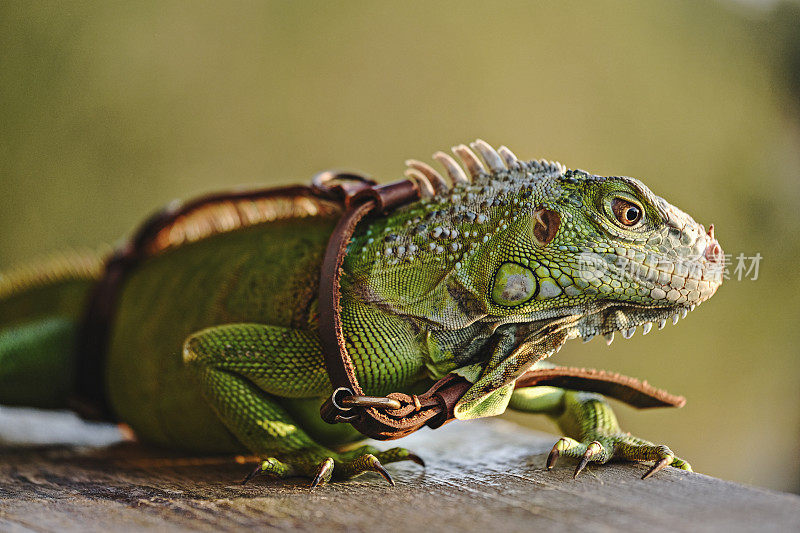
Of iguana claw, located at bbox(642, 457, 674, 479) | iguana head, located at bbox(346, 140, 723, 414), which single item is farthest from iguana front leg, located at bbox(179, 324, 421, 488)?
iguana claw, located at bbox(642, 457, 674, 479)

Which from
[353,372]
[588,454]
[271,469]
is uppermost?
[353,372]

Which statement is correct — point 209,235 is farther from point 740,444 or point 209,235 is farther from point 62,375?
point 740,444

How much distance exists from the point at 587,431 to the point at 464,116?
3364mm

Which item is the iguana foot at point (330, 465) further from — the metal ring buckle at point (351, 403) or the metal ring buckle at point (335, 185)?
the metal ring buckle at point (335, 185)

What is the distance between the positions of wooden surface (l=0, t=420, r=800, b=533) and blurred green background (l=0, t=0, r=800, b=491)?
2.65 m

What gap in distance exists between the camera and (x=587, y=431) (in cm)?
173

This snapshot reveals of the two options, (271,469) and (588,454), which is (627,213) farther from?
(271,469)

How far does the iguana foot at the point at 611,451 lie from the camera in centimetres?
154

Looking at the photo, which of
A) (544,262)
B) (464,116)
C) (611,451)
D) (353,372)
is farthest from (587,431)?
(464,116)

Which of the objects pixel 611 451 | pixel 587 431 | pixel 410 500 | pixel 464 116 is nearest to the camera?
pixel 410 500

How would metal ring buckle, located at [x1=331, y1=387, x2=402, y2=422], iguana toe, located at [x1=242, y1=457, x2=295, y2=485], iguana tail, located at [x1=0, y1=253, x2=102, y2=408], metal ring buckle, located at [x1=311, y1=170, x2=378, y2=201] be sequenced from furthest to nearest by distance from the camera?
iguana tail, located at [x1=0, y1=253, x2=102, y2=408], metal ring buckle, located at [x1=311, y1=170, x2=378, y2=201], iguana toe, located at [x1=242, y1=457, x2=295, y2=485], metal ring buckle, located at [x1=331, y1=387, x2=402, y2=422]

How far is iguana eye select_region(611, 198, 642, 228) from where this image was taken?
151 centimetres

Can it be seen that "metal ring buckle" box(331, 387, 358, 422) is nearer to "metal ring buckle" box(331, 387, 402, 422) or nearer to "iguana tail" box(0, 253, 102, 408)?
"metal ring buckle" box(331, 387, 402, 422)

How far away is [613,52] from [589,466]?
140 inches
